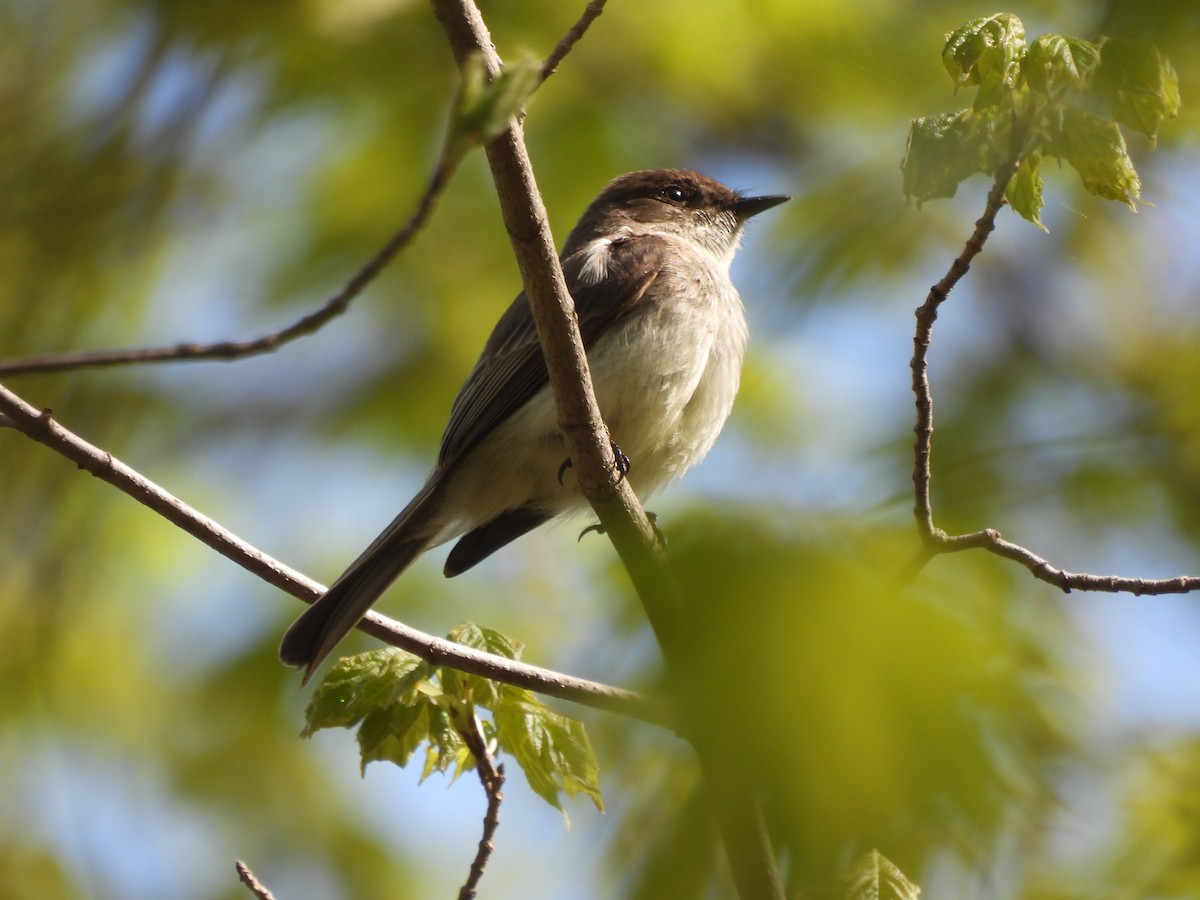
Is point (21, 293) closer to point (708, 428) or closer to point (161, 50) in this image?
point (161, 50)

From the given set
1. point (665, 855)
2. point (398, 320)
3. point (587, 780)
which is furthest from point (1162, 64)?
point (398, 320)

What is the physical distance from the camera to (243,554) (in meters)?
2.95

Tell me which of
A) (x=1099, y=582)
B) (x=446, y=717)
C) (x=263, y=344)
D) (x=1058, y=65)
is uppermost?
(x=1099, y=582)

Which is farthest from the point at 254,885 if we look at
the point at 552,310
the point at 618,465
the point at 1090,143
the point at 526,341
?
the point at 1090,143

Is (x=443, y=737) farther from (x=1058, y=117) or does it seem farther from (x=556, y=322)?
(x=1058, y=117)

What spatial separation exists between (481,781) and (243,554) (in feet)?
2.66

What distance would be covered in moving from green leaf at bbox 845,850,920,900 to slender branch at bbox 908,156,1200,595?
0.25 m

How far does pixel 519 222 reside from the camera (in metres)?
2.88

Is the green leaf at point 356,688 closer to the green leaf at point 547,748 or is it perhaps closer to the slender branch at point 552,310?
the green leaf at point 547,748

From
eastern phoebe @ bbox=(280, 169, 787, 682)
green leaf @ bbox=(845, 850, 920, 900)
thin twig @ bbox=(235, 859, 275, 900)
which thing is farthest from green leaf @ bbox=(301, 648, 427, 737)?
green leaf @ bbox=(845, 850, 920, 900)

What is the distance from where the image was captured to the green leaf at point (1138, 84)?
1007mm

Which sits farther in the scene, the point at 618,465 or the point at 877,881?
the point at 618,465

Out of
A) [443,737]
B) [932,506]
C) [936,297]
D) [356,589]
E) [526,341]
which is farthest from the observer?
[526,341]

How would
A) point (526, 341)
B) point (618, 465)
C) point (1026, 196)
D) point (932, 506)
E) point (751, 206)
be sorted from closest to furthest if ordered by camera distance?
point (932, 506), point (1026, 196), point (618, 465), point (526, 341), point (751, 206)
